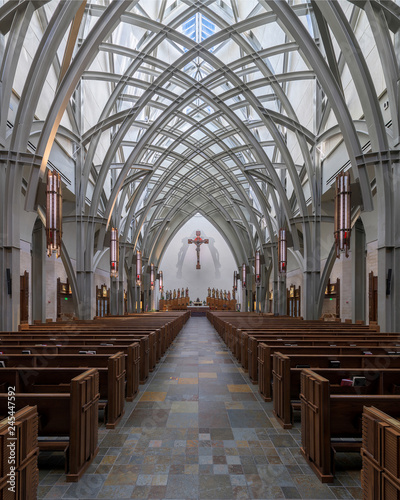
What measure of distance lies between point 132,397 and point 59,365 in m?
1.47

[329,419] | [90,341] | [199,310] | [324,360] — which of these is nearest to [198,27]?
[90,341]

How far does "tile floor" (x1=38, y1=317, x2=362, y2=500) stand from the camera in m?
3.41

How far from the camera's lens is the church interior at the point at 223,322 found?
→ 3619 mm

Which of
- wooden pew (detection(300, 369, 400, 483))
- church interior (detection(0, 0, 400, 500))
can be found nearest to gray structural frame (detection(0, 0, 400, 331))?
church interior (detection(0, 0, 400, 500))

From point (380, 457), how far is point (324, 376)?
197 centimetres

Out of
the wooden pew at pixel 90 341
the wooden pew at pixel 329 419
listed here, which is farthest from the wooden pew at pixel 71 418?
the wooden pew at pixel 90 341

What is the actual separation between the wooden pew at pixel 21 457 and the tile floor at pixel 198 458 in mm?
635

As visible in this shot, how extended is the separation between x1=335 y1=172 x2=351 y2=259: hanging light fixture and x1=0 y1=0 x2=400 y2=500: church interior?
7 cm

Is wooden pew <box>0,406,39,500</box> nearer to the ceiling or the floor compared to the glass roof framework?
nearer to the floor

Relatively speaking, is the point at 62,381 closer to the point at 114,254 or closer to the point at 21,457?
the point at 21,457

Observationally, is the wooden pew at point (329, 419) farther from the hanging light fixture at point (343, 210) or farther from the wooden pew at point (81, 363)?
the hanging light fixture at point (343, 210)

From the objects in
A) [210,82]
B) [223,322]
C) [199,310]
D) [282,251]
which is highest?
[210,82]

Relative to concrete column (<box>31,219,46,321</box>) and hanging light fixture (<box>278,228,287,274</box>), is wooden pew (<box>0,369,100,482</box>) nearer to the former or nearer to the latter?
hanging light fixture (<box>278,228,287,274</box>)

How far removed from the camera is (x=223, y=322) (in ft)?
50.0
